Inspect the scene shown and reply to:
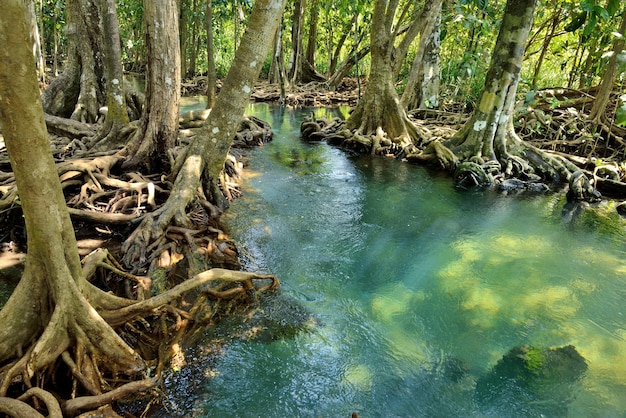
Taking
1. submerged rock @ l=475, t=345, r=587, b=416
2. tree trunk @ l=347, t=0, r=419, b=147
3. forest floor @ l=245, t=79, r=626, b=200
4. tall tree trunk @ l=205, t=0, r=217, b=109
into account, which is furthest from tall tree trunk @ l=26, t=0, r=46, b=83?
submerged rock @ l=475, t=345, r=587, b=416

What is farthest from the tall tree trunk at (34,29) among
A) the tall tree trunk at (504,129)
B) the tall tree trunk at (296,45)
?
the tall tree trunk at (504,129)

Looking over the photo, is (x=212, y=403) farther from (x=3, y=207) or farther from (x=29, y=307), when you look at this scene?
(x=3, y=207)

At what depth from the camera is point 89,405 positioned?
2.58 m

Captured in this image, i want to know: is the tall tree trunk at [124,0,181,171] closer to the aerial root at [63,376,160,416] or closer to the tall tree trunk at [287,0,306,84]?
the aerial root at [63,376,160,416]

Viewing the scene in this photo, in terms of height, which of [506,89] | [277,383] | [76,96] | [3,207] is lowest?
[277,383]

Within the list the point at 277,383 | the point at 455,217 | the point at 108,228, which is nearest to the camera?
the point at 277,383

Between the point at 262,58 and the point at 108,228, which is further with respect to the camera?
the point at 262,58

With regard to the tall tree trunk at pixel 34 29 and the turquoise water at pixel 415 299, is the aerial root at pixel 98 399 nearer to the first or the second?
the turquoise water at pixel 415 299

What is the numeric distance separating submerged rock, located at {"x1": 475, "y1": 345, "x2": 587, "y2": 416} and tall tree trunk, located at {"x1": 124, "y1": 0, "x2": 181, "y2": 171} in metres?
5.33

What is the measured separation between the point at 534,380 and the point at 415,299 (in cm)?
139

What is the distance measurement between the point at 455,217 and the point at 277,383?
473 cm

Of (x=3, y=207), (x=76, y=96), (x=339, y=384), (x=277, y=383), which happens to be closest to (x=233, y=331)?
(x=277, y=383)

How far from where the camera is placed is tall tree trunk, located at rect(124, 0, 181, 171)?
605 cm

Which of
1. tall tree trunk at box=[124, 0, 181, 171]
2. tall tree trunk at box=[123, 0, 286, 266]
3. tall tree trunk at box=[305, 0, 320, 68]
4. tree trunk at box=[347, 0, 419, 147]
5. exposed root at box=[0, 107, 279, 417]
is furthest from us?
tall tree trunk at box=[305, 0, 320, 68]
